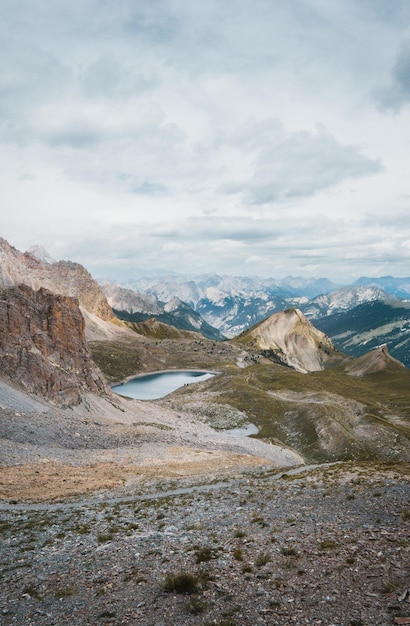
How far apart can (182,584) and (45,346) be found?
77046 millimetres

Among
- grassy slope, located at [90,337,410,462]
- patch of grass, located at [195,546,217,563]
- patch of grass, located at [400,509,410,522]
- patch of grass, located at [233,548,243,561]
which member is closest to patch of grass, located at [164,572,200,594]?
patch of grass, located at [195,546,217,563]

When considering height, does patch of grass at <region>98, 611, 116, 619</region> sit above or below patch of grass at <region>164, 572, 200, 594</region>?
above

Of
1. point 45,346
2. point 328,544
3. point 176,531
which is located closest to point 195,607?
point 328,544

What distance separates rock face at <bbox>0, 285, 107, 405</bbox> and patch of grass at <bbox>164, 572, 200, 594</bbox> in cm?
6111

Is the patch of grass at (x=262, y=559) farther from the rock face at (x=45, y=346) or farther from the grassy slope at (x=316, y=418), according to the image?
the grassy slope at (x=316, y=418)

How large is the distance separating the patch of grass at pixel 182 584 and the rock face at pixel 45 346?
61.1 metres

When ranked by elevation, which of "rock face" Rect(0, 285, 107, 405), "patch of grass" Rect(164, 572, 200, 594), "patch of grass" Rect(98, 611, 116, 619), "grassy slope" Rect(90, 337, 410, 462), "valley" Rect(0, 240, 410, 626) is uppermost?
"rock face" Rect(0, 285, 107, 405)

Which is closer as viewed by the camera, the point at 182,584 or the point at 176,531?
the point at 182,584

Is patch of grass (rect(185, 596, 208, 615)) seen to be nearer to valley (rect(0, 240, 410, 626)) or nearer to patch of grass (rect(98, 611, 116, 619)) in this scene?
valley (rect(0, 240, 410, 626))

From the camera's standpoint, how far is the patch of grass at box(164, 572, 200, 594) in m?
14.5

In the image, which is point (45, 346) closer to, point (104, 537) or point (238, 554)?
point (104, 537)

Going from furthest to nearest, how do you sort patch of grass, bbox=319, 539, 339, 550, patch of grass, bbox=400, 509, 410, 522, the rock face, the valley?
1. the rock face
2. patch of grass, bbox=400, 509, 410, 522
3. patch of grass, bbox=319, 539, 339, 550
4. the valley

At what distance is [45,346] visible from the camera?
83.9 meters

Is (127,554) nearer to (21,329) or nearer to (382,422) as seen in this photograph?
(21,329)
